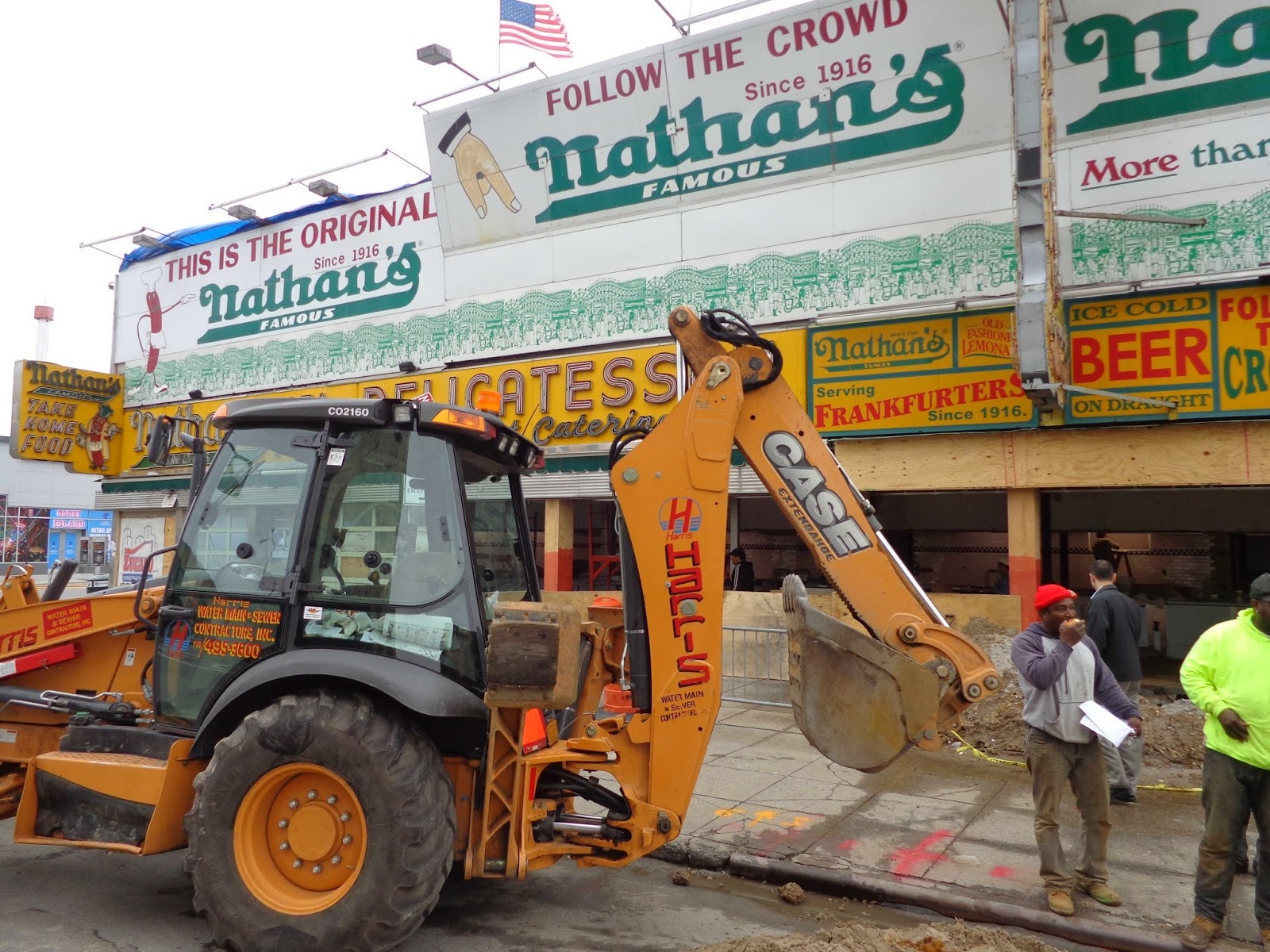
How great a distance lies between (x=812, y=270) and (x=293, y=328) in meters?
10.1

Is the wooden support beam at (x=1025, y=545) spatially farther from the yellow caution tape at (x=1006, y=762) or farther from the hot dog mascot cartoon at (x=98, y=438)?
the hot dog mascot cartoon at (x=98, y=438)

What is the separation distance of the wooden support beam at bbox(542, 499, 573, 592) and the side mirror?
8723mm

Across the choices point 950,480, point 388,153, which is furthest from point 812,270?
point 388,153

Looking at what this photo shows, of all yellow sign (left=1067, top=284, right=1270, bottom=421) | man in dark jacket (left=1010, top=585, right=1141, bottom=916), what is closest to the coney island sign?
yellow sign (left=1067, top=284, right=1270, bottom=421)

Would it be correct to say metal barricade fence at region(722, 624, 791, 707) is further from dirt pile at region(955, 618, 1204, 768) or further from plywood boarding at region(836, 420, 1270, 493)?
dirt pile at region(955, 618, 1204, 768)

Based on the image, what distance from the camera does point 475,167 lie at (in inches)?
564

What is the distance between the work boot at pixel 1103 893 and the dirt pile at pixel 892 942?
42.8 inches

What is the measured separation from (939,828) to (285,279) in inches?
599

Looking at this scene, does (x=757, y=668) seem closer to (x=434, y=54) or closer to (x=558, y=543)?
(x=558, y=543)

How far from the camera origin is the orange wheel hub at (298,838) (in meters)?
4.23

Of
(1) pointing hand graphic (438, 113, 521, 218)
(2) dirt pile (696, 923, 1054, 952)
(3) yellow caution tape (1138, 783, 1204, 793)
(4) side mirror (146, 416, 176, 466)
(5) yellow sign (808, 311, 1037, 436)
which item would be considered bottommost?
(3) yellow caution tape (1138, 783, 1204, 793)

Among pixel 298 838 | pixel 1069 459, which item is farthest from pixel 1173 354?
pixel 298 838

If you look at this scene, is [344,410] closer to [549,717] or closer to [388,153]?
[549,717]

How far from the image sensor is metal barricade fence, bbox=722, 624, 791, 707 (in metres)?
11.1
